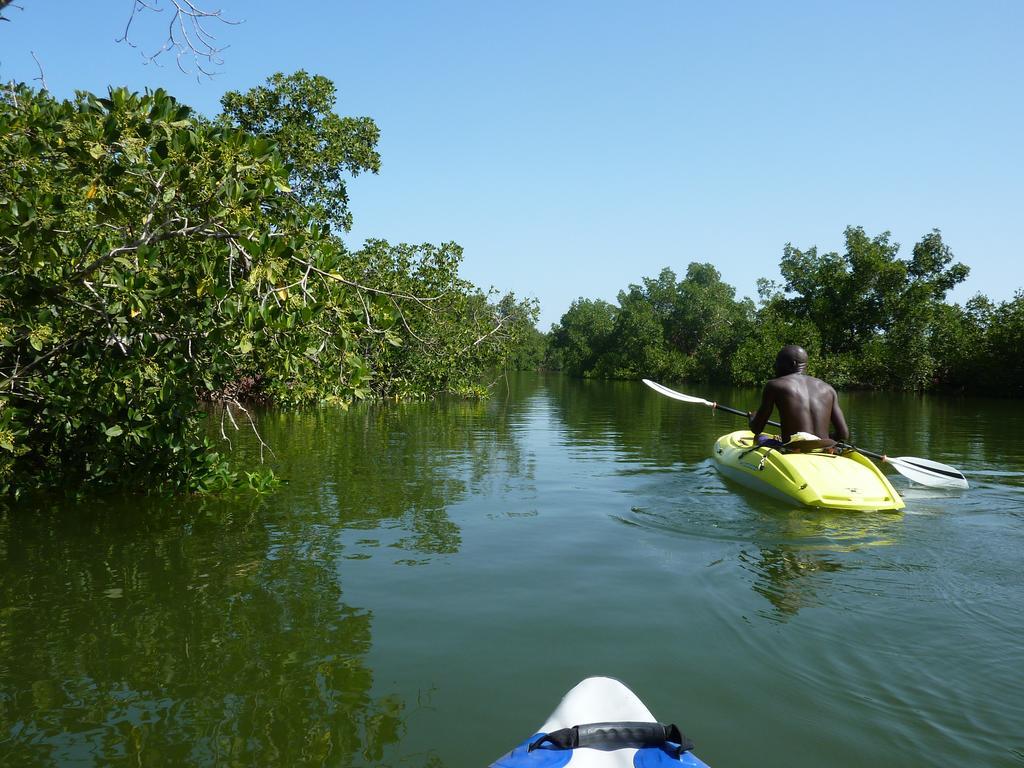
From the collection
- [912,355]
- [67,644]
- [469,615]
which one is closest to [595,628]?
[469,615]

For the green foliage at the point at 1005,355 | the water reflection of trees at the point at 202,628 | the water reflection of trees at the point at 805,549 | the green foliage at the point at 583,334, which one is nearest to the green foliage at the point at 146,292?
the water reflection of trees at the point at 202,628

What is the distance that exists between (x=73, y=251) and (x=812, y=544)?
7.73 meters

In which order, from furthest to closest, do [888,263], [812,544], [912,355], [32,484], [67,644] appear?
1. [888,263]
2. [912,355]
3. [32,484]
4. [812,544]
5. [67,644]

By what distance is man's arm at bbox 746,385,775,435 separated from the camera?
9188 mm

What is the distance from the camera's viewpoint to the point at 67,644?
188 inches

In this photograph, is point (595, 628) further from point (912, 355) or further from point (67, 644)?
point (912, 355)

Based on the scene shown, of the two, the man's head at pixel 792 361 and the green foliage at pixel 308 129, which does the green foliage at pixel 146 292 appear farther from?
the green foliage at pixel 308 129

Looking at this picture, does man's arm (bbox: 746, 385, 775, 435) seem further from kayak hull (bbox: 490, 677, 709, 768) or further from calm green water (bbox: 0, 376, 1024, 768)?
kayak hull (bbox: 490, 677, 709, 768)

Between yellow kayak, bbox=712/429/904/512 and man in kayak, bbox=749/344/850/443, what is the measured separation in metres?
0.34

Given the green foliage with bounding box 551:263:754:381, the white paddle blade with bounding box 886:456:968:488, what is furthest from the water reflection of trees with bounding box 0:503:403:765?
the green foliage with bounding box 551:263:754:381

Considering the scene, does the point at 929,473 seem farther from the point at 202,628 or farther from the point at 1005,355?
the point at 1005,355

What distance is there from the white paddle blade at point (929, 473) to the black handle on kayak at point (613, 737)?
27.2 ft

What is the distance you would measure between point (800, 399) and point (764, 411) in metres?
0.61

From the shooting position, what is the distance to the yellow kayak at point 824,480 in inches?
323
